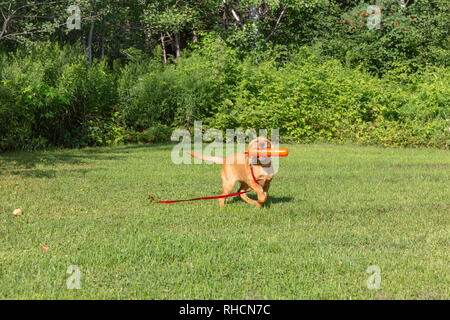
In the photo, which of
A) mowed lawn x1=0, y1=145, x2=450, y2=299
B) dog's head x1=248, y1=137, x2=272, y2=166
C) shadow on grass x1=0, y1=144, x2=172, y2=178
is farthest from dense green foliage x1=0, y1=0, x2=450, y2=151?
dog's head x1=248, y1=137, x2=272, y2=166

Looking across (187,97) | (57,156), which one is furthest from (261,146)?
(187,97)

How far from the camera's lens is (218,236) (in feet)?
16.4

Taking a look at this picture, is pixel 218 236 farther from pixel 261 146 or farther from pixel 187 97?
pixel 187 97

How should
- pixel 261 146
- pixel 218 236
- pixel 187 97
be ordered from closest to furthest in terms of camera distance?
pixel 218 236, pixel 261 146, pixel 187 97

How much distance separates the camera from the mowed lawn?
377cm

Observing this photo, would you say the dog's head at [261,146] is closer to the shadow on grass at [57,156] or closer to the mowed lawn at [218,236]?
the mowed lawn at [218,236]

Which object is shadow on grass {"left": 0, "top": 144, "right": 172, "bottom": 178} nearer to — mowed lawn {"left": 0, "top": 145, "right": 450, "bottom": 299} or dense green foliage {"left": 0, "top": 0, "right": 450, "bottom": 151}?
mowed lawn {"left": 0, "top": 145, "right": 450, "bottom": 299}

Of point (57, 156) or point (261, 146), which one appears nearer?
point (261, 146)

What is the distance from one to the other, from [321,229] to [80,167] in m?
5.60

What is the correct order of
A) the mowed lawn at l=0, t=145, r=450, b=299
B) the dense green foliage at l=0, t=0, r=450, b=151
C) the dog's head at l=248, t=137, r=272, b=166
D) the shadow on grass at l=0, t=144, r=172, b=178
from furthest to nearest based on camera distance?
the dense green foliage at l=0, t=0, r=450, b=151, the shadow on grass at l=0, t=144, r=172, b=178, the dog's head at l=248, t=137, r=272, b=166, the mowed lawn at l=0, t=145, r=450, b=299

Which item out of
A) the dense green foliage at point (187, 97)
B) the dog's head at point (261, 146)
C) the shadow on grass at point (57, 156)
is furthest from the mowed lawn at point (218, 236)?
the dense green foliage at point (187, 97)

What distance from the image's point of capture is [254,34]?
19969 mm

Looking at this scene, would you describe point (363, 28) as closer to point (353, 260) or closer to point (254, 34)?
point (254, 34)

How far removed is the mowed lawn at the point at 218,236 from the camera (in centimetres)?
377
